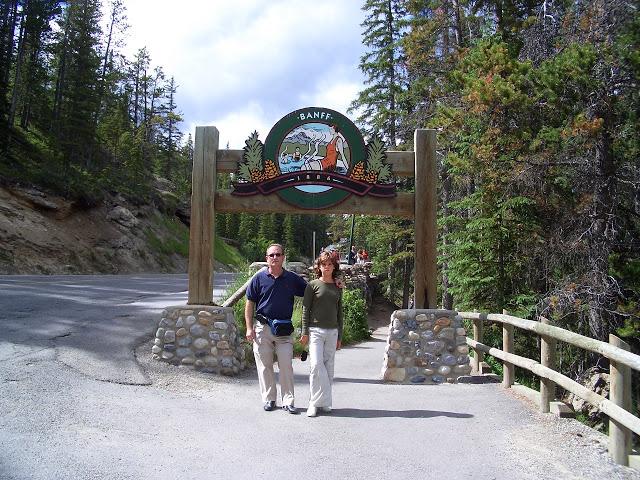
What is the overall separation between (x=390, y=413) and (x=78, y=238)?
83.6ft

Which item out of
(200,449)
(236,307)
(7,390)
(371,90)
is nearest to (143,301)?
(236,307)

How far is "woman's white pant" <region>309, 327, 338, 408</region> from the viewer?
219 inches

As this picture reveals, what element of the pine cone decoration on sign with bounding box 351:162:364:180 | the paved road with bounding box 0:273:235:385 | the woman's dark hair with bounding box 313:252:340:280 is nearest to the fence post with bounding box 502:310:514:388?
the woman's dark hair with bounding box 313:252:340:280

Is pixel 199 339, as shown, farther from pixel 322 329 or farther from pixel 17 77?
pixel 17 77

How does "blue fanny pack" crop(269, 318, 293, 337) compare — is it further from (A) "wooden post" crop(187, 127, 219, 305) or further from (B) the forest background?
(B) the forest background

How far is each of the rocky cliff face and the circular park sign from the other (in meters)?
17.0

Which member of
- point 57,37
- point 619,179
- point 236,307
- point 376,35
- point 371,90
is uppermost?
point 57,37

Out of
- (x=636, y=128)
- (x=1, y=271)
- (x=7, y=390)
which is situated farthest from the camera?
(x=1, y=271)

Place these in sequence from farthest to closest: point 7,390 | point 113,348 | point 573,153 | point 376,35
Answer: point 376,35
point 573,153
point 113,348
point 7,390

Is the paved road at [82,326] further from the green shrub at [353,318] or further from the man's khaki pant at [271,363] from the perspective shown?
the green shrub at [353,318]

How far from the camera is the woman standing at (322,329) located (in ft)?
18.3

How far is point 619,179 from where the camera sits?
32.4ft

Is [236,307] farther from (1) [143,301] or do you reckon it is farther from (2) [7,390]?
(2) [7,390]

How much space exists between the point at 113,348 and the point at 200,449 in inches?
135
